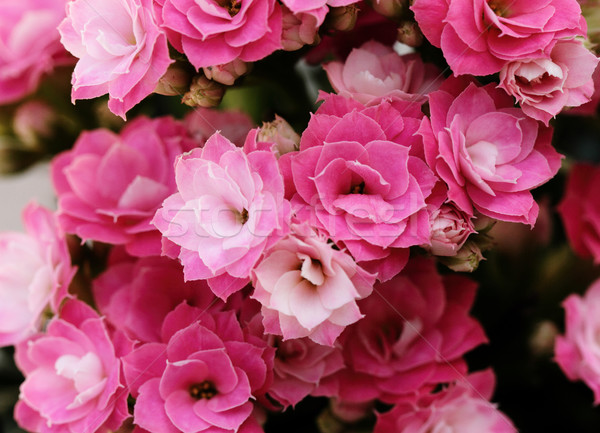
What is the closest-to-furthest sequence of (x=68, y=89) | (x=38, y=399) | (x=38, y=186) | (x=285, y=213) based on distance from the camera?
1. (x=285, y=213)
2. (x=38, y=399)
3. (x=68, y=89)
4. (x=38, y=186)

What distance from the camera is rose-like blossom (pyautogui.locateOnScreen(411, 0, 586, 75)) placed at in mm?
379

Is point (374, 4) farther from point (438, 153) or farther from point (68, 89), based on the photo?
point (68, 89)

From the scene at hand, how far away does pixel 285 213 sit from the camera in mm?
359

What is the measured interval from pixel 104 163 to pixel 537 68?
330 millimetres

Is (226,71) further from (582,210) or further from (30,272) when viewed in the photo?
(582,210)

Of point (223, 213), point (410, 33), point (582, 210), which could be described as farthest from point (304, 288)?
point (582, 210)

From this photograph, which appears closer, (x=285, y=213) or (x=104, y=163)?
(x=285, y=213)

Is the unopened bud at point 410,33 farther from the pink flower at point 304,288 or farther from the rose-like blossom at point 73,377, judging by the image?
the rose-like blossom at point 73,377

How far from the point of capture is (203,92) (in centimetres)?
Result: 43

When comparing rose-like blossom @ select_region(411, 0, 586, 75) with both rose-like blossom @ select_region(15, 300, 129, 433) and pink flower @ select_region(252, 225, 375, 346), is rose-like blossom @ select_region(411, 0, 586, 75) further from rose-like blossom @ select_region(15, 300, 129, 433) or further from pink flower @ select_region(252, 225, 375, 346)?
rose-like blossom @ select_region(15, 300, 129, 433)

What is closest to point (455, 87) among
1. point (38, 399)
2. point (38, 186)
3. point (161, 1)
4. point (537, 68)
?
point (537, 68)

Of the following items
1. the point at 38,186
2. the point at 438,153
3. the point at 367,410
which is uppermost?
the point at 438,153

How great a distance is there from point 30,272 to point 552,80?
41cm

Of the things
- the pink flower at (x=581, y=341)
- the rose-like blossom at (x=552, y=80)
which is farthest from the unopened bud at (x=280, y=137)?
the pink flower at (x=581, y=341)
